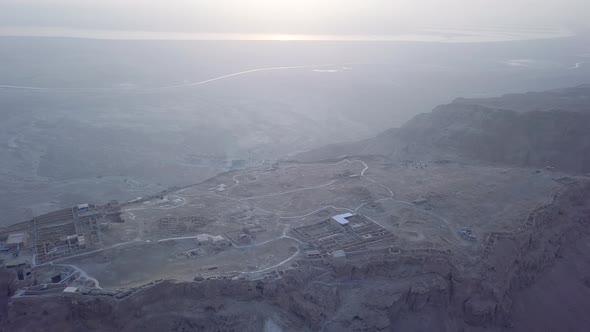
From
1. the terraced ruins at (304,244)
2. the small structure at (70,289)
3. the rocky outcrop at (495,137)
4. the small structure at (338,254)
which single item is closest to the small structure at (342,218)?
the terraced ruins at (304,244)

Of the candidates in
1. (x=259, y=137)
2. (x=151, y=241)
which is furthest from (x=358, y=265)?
(x=259, y=137)

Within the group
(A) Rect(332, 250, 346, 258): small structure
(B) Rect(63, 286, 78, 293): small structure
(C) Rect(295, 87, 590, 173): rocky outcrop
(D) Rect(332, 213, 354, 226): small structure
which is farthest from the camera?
(C) Rect(295, 87, 590, 173): rocky outcrop

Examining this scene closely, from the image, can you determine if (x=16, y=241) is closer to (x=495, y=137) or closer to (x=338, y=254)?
(x=338, y=254)

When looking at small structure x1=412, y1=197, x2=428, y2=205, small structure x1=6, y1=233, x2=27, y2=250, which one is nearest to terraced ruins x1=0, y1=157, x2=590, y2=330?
small structure x1=6, y1=233, x2=27, y2=250

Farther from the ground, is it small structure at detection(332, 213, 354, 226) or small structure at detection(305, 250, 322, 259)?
small structure at detection(332, 213, 354, 226)

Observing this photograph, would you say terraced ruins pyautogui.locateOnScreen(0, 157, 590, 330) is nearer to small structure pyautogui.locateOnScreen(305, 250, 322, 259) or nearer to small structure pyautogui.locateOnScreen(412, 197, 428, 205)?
small structure pyautogui.locateOnScreen(305, 250, 322, 259)

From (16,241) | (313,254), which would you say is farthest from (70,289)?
(313,254)

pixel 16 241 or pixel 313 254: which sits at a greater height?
pixel 16 241

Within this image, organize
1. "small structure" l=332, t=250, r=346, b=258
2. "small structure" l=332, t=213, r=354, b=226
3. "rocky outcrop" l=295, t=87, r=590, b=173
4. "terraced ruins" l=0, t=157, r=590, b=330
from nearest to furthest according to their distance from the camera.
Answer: "terraced ruins" l=0, t=157, r=590, b=330
"small structure" l=332, t=250, r=346, b=258
"small structure" l=332, t=213, r=354, b=226
"rocky outcrop" l=295, t=87, r=590, b=173

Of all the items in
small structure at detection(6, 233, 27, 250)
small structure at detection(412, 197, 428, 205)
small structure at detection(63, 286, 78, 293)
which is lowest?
small structure at detection(412, 197, 428, 205)

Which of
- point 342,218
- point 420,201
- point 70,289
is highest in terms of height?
point 70,289

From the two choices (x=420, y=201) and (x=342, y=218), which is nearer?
(x=342, y=218)

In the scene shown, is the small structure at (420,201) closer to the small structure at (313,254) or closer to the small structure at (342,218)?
the small structure at (342,218)
